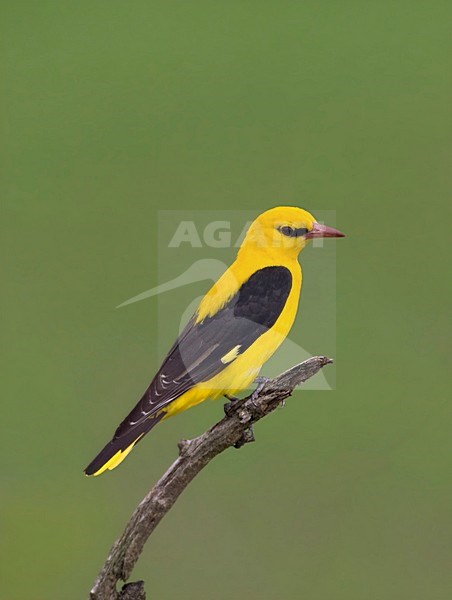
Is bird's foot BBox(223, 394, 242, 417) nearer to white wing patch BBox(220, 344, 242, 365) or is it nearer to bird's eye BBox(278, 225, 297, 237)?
white wing patch BBox(220, 344, 242, 365)

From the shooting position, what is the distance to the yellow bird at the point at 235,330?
4.80m

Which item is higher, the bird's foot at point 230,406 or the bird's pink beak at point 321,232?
the bird's pink beak at point 321,232

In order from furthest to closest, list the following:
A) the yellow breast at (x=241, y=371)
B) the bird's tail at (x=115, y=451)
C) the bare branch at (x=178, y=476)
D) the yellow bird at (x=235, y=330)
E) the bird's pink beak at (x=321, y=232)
A: the bird's pink beak at (x=321, y=232)
the yellow breast at (x=241, y=371)
the yellow bird at (x=235, y=330)
the bird's tail at (x=115, y=451)
the bare branch at (x=178, y=476)

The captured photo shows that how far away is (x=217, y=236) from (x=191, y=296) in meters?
0.36

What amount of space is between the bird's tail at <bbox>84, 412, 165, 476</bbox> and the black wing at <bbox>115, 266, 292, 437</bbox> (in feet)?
0.10

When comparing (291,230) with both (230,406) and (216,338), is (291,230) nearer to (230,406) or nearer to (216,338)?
(216,338)

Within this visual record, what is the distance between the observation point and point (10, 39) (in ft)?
43.6

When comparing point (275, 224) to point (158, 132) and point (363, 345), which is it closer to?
point (363, 345)

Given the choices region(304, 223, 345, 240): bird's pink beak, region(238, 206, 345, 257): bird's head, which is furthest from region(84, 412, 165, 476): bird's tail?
region(304, 223, 345, 240): bird's pink beak

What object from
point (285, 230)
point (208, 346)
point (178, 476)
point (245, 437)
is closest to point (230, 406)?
point (245, 437)

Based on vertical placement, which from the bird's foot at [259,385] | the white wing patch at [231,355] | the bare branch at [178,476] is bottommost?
the bare branch at [178,476]

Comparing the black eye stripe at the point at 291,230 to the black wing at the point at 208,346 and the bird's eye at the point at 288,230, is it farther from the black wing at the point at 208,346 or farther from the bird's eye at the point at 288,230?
the black wing at the point at 208,346

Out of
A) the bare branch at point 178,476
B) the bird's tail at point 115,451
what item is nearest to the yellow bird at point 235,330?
the bird's tail at point 115,451

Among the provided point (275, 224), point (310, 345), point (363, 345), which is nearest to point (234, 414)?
point (275, 224)
